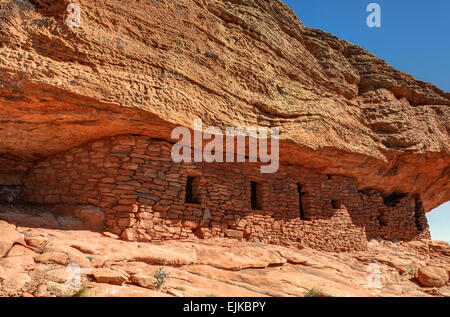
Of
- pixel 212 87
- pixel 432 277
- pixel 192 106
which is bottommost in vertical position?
pixel 432 277

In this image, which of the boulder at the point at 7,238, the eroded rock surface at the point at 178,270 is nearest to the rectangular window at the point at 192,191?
the eroded rock surface at the point at 178,270

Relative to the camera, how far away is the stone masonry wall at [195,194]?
505 cm

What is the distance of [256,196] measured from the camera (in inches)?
275

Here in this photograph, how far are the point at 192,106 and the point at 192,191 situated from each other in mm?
1785

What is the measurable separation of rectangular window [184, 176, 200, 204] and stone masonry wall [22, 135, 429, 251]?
5 cm

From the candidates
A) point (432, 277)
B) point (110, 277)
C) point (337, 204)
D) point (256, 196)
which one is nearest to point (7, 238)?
point (110, 277)

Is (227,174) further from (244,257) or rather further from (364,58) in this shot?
(364,58)

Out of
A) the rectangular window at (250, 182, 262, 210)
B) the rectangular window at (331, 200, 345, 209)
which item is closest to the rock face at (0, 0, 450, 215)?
the rectangular window at (331, 200, 345, 209)

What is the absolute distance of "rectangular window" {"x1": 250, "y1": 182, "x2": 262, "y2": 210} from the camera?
688 cm

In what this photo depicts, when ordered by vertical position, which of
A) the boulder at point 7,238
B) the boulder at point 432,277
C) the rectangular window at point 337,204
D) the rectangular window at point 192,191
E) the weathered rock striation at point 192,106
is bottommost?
the boulder at point 432,277

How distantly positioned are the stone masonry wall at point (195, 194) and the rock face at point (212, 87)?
34 cm

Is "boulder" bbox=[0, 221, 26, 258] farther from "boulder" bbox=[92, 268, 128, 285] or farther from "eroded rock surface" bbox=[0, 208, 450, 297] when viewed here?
"boulder" bbox=[92, 268, 128, 285]

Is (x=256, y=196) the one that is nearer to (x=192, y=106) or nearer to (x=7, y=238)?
(x=192, y=106)

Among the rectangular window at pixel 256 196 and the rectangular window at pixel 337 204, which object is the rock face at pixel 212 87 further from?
the rectangular window at pixel 256 196
